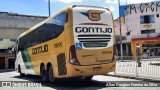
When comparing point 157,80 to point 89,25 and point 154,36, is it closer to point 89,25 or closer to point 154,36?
point 89,25

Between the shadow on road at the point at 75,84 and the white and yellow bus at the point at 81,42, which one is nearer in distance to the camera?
the white and yellow bus at the point at 81,42

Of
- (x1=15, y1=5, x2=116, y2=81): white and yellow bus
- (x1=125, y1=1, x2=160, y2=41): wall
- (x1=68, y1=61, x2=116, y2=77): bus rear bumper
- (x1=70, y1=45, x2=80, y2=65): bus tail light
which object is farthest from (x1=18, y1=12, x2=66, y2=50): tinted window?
(x1=125, y1=1, x2=160, y2=41): wall

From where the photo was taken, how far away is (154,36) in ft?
171

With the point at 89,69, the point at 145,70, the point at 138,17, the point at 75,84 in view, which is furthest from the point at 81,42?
the point at 138,17

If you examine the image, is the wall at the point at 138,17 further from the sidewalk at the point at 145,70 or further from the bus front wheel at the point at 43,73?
the bus front wheel at the point at 43,73

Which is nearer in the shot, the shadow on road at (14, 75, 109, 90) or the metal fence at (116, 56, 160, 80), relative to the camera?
the shadow on road at (14, 75, 109, 90)

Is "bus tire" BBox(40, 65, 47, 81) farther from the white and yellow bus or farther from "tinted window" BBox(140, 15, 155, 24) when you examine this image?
"tinted window" BBox(140, 15, 155, 24)

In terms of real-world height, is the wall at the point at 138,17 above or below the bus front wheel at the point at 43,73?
above

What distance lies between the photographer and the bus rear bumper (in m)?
13.2

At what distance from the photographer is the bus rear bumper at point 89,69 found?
43.3 ft

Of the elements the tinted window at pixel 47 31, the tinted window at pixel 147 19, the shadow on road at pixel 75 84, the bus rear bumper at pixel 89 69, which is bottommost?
the shadow on road at pixel 75 84

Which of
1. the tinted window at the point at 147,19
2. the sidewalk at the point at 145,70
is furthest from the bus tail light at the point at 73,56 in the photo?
the tinted window at the point at 147,19

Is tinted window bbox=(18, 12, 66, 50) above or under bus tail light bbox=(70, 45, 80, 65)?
above

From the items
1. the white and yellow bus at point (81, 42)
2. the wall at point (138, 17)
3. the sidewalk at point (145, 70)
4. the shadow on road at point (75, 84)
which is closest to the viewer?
the white and yellow bus at point (81, 42)
